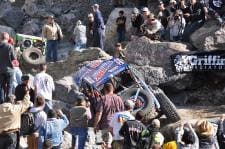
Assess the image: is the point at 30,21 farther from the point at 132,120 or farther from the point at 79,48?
the point at 132,120

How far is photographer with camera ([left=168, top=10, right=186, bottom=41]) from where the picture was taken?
22578 millimetres

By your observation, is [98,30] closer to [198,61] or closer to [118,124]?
[198,61]

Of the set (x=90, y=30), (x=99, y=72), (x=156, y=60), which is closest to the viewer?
(x=99, y=72)

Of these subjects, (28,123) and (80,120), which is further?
(80,120)

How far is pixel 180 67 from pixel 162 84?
0.71 m

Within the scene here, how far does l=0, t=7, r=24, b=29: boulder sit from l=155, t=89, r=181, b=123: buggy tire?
12.7m

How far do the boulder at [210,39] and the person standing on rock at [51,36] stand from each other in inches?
178

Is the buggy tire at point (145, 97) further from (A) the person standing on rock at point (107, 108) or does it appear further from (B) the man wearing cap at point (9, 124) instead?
(B) the man wearing cap at point (9, 124)

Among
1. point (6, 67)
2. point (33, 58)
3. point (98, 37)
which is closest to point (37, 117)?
point (6, 67)

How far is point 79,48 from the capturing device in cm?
2511

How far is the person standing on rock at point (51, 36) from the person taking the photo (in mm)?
23922

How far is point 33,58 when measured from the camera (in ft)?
82.4

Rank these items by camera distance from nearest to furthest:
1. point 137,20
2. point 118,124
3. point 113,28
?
point 118,124 < point 137,20 < point 113,28

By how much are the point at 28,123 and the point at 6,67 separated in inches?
158
